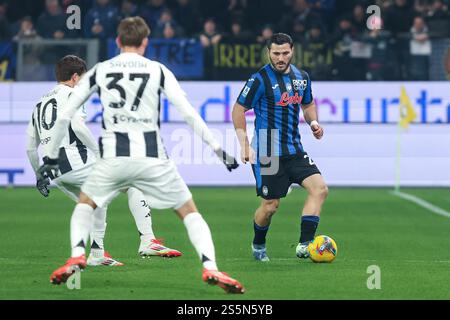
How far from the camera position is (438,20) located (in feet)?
71.7

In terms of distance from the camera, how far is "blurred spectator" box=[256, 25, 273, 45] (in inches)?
823

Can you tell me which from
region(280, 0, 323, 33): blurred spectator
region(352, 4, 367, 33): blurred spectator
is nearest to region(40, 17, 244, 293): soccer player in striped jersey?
region(280, 0, 323, 33): blurred spectator

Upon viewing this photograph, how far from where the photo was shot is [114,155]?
8.66m

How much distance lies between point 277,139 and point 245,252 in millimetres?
1411

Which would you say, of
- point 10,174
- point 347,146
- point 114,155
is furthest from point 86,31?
point 114,155

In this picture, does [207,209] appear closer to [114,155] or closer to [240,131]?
[240,131]

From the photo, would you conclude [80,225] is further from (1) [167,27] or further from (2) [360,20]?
(2) [360,20]

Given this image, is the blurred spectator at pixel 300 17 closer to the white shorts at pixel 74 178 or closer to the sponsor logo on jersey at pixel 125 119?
the white shorts at pixel 74 178

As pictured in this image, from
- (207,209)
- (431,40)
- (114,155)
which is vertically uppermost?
(431,40)

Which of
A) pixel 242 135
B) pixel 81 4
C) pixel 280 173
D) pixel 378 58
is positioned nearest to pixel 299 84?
pixel 242 135

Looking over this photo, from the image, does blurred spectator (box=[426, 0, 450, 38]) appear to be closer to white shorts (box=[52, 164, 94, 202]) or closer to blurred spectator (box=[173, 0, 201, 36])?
blurred spectator (box=[173, 0, 201, 36])
